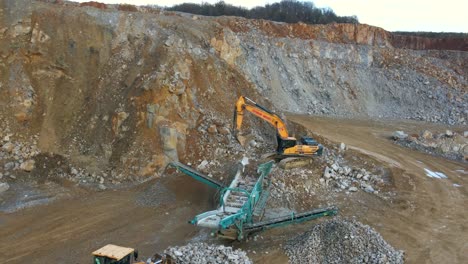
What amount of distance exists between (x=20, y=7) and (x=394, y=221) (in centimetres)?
1550

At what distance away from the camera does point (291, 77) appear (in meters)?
31.4

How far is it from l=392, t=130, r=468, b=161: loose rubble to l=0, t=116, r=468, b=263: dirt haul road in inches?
163

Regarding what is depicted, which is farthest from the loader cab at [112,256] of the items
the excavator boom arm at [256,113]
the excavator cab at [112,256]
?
the excavator boom arm at [256,113]

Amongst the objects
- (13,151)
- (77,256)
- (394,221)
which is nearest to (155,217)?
(77,256)

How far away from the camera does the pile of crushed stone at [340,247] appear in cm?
1007

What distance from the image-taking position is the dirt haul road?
428 inches

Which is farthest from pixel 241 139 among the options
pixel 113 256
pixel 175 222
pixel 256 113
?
pixel 113 256

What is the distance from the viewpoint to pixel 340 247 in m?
10.1

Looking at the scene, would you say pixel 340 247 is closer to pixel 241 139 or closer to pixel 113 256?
pixel 113 256

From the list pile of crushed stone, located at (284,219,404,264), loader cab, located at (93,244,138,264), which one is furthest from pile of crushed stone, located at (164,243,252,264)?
pile of crushed stone, located at (284,219,404,264)

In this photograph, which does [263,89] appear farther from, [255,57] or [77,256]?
[77,256]

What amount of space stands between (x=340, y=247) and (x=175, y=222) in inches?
183

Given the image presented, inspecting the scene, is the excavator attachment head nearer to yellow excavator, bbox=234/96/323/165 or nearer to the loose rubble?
yellow excavator, bbox=234/96/323/165

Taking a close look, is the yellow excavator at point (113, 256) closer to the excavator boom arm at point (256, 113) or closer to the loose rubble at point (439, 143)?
the excavator boom arm at point (256, 113)
